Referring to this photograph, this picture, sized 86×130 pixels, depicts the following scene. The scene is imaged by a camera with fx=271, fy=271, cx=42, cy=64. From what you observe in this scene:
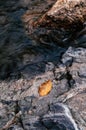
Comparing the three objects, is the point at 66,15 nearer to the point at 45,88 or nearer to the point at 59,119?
the point at 45,88

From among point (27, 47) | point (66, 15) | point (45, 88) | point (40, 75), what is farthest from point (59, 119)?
point (66, 15)

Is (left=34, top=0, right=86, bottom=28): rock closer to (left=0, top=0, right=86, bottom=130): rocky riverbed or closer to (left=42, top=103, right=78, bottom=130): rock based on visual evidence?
(left=0, top=0, right=86, bottom=130): rocky riverbed

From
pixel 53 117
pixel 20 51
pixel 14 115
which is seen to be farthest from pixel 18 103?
pixel 20 51

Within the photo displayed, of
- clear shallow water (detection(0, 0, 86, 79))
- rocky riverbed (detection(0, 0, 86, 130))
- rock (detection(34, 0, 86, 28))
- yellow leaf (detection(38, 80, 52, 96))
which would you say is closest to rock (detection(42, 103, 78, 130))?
rocky riverbed (detection(0, 0, 86, 130))

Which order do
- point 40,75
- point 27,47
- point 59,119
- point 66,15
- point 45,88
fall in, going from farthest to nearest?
point 66,15, point 27,47, point 40,75, point 45,88, point 59,119

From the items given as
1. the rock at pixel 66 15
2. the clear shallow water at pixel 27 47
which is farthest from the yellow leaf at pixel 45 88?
the rock at pixel 66 15

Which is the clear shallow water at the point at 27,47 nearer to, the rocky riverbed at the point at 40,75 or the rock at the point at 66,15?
the rocky riverbed at the point at 40,75

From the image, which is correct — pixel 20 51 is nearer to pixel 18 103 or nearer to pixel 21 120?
pixel 18 103
